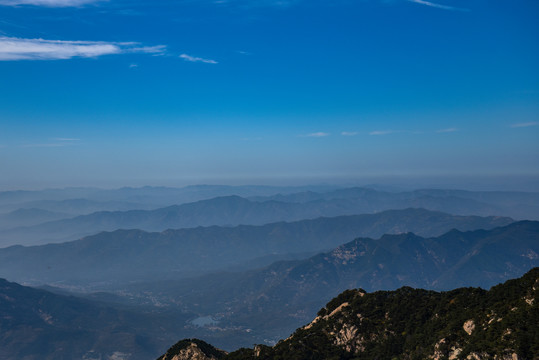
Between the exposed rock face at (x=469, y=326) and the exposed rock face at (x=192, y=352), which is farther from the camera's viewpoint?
the exposed rock face at (x=192, y=352)

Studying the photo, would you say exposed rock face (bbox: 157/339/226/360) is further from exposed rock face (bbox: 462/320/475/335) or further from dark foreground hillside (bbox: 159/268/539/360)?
exposed rock face (bbox: 462/320/475/335)

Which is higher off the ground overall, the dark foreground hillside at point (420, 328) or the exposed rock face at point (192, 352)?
the dark foreground hillside at point (420, 328)

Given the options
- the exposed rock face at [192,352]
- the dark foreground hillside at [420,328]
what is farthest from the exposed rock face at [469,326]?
the exposed rock face at [192,352]

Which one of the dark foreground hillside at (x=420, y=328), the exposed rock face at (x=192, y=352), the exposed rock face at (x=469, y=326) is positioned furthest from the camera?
the exposed rock face at (x=192, y=352)

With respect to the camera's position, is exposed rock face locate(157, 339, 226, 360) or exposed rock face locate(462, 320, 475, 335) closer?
exposed rock face locate(462, 320, 475, 335)

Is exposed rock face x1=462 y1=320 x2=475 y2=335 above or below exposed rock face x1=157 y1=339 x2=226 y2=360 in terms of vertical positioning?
above

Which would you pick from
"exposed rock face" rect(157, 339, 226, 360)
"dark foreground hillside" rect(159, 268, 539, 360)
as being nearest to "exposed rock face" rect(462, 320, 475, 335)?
"dark foreground hillside" rect(159, 268, 539, 360)

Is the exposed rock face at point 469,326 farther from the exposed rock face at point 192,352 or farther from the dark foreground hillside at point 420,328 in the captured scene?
the exposed rock face at point 192,352

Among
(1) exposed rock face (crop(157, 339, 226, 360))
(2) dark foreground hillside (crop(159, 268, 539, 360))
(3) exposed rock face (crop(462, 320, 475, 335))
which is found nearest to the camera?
(2) dark foreground hillside (crop(159, 268, 539, 360))
